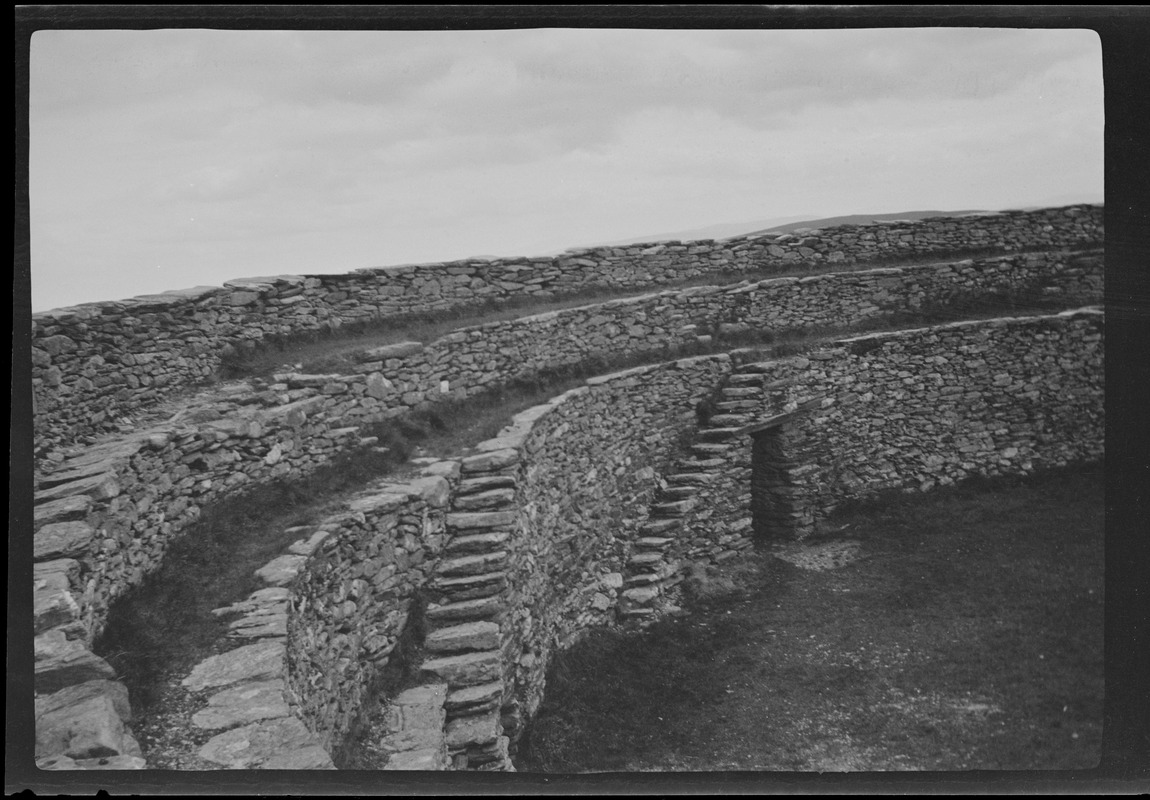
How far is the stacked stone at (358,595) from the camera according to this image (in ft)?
19.1

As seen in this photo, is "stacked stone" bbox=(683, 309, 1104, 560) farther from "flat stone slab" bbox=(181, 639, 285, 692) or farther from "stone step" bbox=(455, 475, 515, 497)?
"flat stone slab" bbox=(181, 639, 285, 692)

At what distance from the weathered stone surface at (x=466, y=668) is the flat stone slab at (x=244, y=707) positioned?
164 cm

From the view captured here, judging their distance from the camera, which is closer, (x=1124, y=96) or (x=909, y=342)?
(x=1124, y=96)

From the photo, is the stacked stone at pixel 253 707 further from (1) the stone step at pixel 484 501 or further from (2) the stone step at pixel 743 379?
(2) the stone step at pixel 743 379

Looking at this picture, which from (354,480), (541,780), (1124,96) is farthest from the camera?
(354,480)

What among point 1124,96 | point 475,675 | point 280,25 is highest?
point 280,25

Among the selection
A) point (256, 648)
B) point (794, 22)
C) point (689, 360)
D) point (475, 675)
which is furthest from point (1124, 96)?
point (256, 648)

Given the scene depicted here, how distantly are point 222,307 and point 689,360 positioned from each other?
6351 millimetres

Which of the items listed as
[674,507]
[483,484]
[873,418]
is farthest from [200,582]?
[873,418]

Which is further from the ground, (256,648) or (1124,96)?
(1124,96)

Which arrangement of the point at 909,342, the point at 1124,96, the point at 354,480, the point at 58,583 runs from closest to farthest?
the point at 58,583
the point at 1124,96
the point at 354,480
the point at 909,342

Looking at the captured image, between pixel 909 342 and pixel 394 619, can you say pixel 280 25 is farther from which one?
pixel 909 342

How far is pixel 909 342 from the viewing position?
38.5ft

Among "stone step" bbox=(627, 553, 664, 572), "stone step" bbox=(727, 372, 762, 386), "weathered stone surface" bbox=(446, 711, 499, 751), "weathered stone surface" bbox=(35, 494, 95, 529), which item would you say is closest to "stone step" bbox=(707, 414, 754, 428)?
"stone step" bbox=(727, 372, 762, 386)
